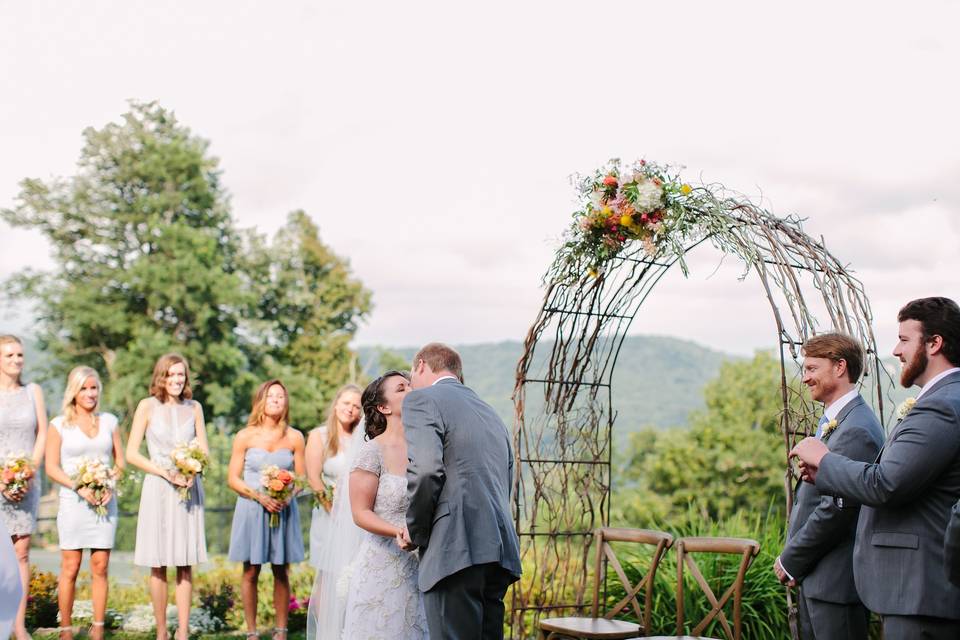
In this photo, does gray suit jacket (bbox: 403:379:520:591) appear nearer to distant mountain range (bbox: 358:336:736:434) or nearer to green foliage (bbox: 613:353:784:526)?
green foliage (bbox: 613:353:784:526)

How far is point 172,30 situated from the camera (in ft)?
73.2

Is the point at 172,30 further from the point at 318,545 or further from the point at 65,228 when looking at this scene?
the point at 318,545

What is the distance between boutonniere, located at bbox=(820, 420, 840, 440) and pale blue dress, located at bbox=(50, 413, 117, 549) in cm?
484

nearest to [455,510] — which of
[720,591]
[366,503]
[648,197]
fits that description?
[366,503]

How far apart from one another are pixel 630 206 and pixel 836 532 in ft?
8.87

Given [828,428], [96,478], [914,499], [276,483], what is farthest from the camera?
[276,483]

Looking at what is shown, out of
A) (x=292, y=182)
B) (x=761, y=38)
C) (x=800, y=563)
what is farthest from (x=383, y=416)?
(x=292, y=182)

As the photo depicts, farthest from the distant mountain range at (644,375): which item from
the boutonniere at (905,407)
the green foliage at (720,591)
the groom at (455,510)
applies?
the boutonniere at (905,407)

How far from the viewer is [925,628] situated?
3387 millimetres

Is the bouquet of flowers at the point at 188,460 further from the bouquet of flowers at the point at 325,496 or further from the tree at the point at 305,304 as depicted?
the tree at the point at 305,304

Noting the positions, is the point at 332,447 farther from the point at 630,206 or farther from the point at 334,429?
the point at 630,206

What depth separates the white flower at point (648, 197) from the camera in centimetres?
612

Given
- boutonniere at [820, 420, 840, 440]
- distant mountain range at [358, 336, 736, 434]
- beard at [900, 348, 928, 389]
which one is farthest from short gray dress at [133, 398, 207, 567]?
distant mountain range at [358, 336, 736, 434]

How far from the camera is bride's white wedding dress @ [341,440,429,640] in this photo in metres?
4.53
